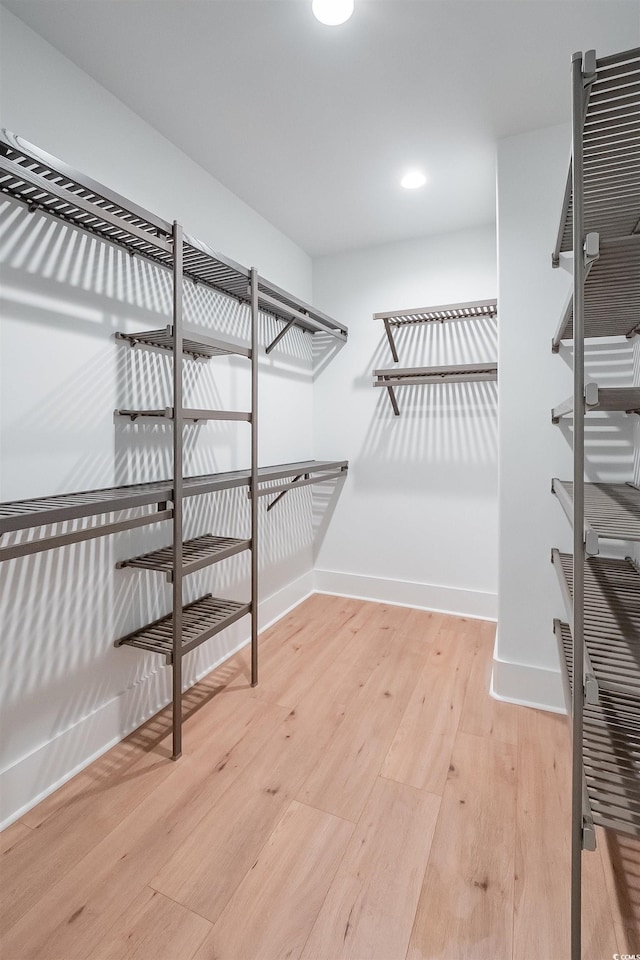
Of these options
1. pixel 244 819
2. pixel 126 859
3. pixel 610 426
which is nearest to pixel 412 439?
pixel 610 426

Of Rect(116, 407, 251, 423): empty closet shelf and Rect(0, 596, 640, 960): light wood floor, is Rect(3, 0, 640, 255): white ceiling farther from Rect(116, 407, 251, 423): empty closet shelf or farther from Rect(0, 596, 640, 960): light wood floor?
Rect(0, 596, 640, 960): light wood floor

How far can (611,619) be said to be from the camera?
49.3 inches

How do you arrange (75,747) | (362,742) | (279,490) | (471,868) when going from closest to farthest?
(471,868)
(75,747)
(362,742)
(279,490)

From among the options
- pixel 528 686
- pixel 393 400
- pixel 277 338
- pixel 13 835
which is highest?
pixel 277 338

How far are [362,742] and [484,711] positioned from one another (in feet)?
1.73

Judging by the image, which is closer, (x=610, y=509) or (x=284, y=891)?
(x=284, y=891)

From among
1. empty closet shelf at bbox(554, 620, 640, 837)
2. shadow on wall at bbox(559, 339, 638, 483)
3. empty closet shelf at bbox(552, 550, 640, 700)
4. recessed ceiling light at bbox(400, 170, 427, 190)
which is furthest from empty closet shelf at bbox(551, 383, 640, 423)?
recessed ceiling light at bbox(400, 170, 427, 190)

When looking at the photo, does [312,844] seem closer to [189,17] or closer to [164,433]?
[164,433]

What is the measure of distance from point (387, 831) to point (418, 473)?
6.27ft

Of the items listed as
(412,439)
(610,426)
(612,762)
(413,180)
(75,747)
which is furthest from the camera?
(412,439)

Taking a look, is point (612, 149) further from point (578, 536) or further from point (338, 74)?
point (338, 74)

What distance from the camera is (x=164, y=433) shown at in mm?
1827

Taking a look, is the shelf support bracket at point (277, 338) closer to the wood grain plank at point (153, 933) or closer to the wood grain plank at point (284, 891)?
the wood grain plank at point (284, 891)

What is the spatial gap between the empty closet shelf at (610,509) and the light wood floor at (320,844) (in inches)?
33.7
